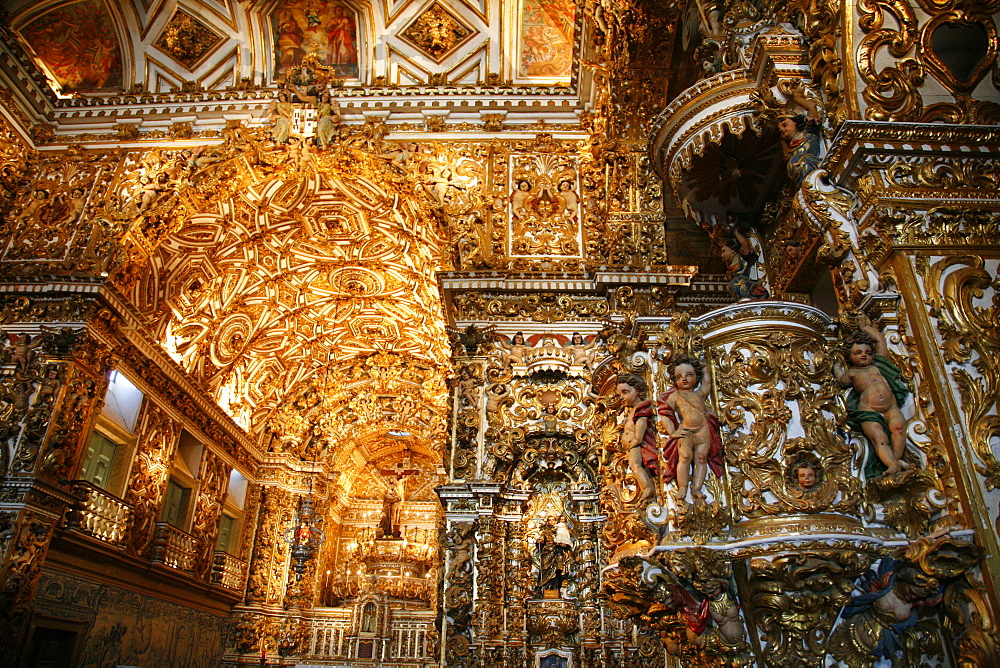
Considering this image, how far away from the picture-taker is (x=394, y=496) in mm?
21984

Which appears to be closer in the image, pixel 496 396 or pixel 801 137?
pixel 801 137

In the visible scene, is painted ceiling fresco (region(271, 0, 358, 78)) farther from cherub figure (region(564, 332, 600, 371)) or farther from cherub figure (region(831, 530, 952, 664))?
cherub figure (region(831, 530, 952, 664))

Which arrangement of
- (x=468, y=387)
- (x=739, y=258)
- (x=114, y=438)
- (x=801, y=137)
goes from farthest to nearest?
1. (x=114, y=438)
2. (x=468, y=387)
3. (x=739, y=258)
4. (x=801, y=137)

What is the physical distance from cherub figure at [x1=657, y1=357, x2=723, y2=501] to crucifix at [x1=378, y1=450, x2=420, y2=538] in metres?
17.7

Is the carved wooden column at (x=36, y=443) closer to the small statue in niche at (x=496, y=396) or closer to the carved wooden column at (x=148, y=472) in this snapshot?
the carved wooden column at (x=148, y=472)

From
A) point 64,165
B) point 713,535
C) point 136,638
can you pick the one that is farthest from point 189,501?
point 713,535

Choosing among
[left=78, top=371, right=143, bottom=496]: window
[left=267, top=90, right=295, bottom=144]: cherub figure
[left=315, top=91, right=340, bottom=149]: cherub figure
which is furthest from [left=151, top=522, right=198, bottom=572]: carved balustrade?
[left=315, top=91, right=340, bottom=149]: cherub figure

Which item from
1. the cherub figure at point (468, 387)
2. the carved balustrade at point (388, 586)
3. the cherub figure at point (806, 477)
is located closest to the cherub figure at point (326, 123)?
the cherub figure at point (468, 387)

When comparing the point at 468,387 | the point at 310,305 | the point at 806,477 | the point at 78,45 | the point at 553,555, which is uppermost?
the point at 78,45

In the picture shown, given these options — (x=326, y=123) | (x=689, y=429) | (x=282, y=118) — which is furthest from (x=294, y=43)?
(x=689, y=429)

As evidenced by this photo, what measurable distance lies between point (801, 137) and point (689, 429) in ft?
8.41

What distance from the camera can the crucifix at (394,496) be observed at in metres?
21.4

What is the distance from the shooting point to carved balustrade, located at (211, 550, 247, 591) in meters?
15.6

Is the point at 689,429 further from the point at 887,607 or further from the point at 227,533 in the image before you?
the point at 227,533
